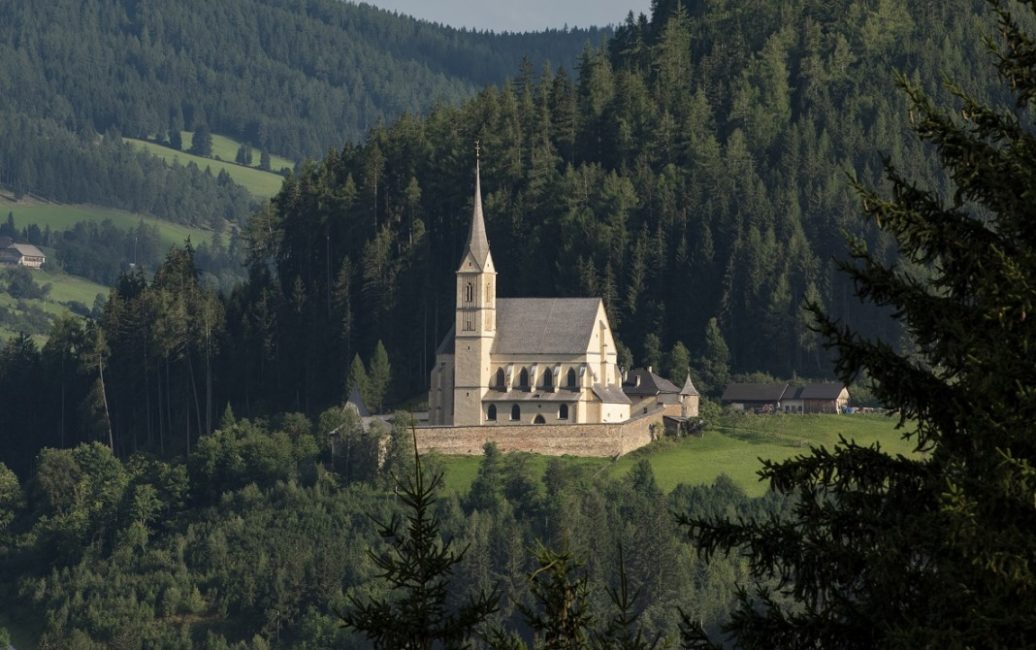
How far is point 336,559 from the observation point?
351ft

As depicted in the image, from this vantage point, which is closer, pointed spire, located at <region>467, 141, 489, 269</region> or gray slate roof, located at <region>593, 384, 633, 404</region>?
gray slate roof, located at <region>593, 384, 633, 404</region>

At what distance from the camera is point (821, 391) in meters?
114

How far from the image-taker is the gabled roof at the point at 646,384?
11269cm

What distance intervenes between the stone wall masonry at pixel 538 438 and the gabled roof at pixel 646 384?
16.9 ft

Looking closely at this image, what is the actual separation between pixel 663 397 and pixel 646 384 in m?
1.11

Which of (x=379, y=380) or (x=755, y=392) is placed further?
(x=379, y=380)

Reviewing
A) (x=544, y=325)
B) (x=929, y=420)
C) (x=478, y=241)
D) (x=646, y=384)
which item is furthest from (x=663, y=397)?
(x=929, y=420)

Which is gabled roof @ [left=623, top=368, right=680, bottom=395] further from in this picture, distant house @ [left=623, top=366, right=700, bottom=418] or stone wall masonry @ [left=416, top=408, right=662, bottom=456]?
stone wall masonry @ [left=416, top=408, right=662, bottom=456]

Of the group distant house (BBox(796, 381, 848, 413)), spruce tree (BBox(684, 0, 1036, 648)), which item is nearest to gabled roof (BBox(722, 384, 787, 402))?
distant house (BBox(796, 381, 848, 413))

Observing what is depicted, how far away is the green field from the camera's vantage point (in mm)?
104562

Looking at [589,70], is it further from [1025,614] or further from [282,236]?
[1025,614]

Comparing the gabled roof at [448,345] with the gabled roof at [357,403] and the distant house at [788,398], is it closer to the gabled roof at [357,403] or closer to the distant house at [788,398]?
the gabled roof at [357,403]

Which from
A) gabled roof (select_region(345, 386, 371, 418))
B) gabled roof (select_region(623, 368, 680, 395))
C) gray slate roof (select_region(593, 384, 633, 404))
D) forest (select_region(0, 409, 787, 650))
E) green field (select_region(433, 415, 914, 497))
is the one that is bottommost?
forest (select_region(0, 409, 787, 650))

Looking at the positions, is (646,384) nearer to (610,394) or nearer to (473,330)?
(610,394)
